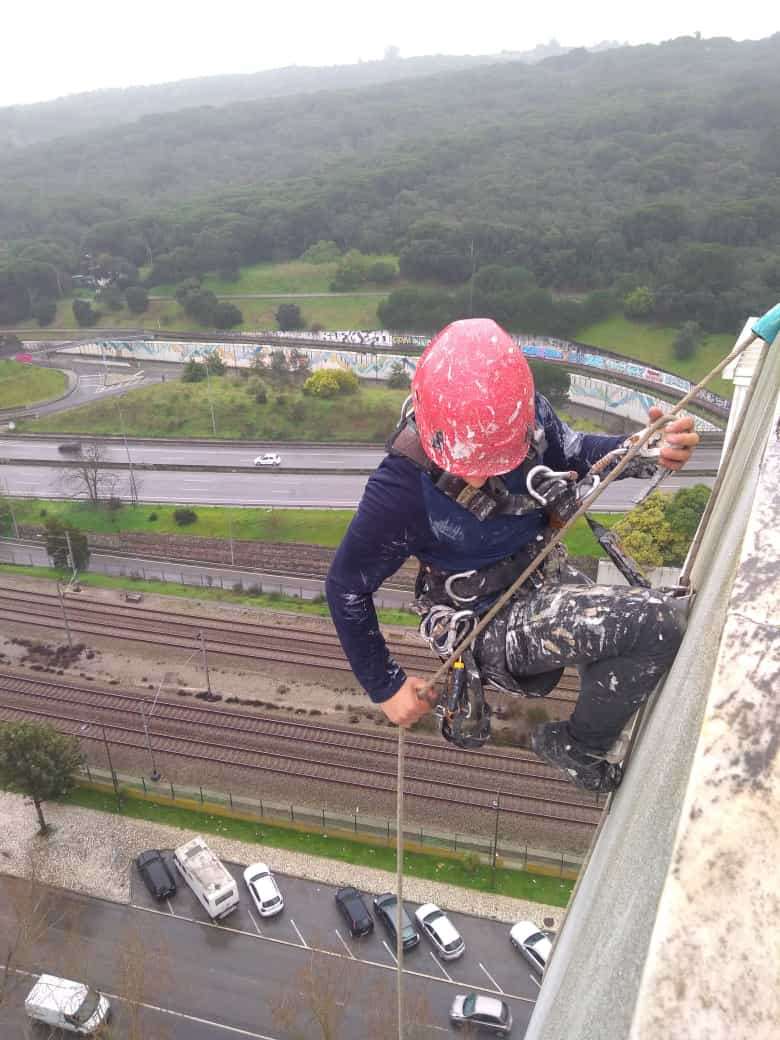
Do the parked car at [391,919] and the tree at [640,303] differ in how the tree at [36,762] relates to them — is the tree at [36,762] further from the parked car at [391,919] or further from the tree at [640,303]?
the tree at [640,303]

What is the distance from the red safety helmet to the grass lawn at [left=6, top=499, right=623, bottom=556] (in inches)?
1052

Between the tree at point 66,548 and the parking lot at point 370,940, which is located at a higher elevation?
the tree at point 66,548

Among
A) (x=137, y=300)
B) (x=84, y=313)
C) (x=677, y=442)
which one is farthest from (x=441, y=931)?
(x=84, y=313)

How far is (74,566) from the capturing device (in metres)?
28.6

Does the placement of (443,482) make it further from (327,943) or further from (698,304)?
(698,304)

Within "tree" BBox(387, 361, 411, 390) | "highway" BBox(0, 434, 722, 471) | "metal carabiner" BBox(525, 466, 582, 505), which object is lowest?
"highway" BBox(0, 434, 722, 471)

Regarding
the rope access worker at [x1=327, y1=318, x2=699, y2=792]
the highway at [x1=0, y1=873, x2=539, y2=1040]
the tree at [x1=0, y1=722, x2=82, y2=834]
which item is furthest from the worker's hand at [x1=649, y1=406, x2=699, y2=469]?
the tree at [x1=0, y1=722, x2=82, y2=834]

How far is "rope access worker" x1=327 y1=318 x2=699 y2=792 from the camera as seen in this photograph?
122 inches

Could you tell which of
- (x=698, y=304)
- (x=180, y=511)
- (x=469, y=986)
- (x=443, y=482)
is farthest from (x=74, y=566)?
(x=698, y=304)

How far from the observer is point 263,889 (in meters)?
15.8

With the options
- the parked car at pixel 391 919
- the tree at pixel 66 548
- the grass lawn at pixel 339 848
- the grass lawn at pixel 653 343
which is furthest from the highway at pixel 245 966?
the grass lawn at pixel 653 343

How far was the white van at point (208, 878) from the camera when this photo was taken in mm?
15453

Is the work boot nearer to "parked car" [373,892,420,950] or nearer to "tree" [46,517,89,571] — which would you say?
"parked car" [373,892,420,950]

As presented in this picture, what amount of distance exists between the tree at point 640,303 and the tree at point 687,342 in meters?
4.11
